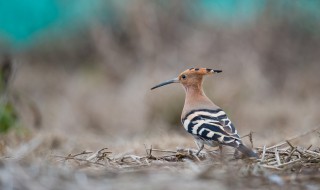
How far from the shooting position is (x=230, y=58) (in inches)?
504

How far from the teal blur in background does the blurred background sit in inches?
0.8

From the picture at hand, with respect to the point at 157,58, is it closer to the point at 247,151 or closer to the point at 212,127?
the point at 212,127

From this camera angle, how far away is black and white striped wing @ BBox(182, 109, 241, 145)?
170 inches

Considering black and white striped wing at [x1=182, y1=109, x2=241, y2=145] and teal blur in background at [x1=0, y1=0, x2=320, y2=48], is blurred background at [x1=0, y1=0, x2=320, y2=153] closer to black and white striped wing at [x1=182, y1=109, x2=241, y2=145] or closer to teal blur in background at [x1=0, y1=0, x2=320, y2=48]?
teal blur in background at [x1=0, y1=0, x2=320, y2=48]

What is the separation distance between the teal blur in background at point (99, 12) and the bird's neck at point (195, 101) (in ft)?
25.3

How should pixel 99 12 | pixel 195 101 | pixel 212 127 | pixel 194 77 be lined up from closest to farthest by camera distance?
pixel 212 127 → pixel 195 101 → pixel 194 77 → pixel 99 12

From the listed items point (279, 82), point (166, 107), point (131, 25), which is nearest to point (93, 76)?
point (131, 25)

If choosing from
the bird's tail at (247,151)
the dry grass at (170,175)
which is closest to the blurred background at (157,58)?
the bird's tail at (247,151)

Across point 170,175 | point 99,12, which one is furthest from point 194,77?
point 99,12

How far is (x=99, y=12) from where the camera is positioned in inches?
588

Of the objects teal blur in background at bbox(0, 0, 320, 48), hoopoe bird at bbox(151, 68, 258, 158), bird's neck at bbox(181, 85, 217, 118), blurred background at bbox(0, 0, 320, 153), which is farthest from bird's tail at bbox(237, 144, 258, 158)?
teal blur in background at bbox(0, 0, 320, 48)

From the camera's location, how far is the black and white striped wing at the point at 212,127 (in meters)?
4.32

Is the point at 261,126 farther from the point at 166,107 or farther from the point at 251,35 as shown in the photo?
the point at 251,35

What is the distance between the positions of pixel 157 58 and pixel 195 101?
767 centimetres
